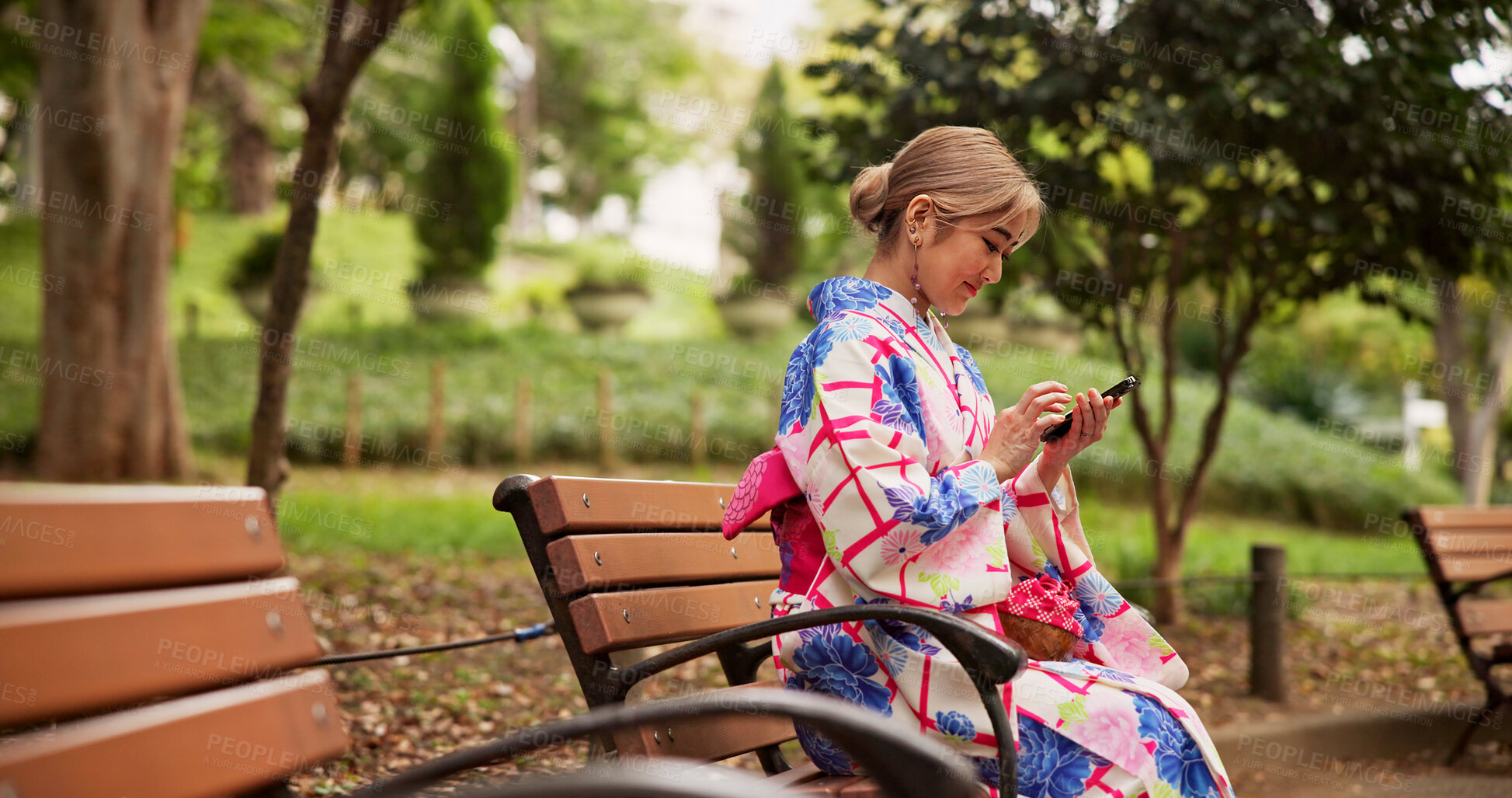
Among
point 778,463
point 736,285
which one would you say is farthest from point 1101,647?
point 736,285

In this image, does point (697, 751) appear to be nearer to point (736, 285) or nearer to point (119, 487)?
point (119, 487)

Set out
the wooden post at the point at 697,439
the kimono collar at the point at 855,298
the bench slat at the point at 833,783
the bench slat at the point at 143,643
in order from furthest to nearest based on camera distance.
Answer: the wooden post at the point at 697,439, the kimono collar at the point at 855,298, the bench slat at the point at 833,783, the bench slat at the point at 143,643

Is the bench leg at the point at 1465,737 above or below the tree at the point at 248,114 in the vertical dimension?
below

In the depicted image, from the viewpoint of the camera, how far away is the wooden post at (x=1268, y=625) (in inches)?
197

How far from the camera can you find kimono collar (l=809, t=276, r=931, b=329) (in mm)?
2141

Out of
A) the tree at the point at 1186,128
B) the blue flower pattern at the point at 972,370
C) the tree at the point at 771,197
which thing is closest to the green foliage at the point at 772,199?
the tree at the point at 771,197

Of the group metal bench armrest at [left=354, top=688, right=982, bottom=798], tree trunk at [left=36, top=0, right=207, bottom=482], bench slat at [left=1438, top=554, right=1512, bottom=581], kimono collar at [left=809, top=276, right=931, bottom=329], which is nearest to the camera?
metal bench armrest at [left=354, top=688, right=982, bottom=798]

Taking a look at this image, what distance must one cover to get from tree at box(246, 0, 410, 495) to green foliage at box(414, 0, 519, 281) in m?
12.4

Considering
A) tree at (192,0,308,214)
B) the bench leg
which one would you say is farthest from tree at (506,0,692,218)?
the bench leg

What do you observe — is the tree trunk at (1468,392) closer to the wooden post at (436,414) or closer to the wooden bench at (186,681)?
the wooden post at (436,414)

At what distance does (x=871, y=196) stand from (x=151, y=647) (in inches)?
61.3

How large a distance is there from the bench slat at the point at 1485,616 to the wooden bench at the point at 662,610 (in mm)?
3852

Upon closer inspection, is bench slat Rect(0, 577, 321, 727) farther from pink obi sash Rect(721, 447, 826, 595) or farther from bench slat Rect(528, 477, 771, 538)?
pink obi sash Rect(721, 447, 826, 595)

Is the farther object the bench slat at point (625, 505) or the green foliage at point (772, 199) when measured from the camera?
the green foliage at point (772, 199)
